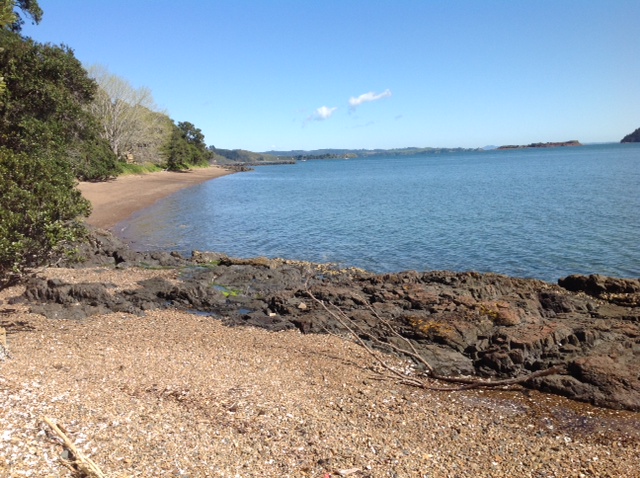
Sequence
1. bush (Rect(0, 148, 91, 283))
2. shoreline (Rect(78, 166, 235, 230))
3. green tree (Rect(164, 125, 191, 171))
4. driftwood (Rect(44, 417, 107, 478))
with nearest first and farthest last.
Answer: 1. driftwood (Rect(44, 417, 107, 478))
2. bush (Rect(0, 148, 91, 283))
3. shoreline (Rect(78, 166, 235, 230))
4. green tree (Rect(164, 125, 191, 171))

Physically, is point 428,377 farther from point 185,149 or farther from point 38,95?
point 185,149

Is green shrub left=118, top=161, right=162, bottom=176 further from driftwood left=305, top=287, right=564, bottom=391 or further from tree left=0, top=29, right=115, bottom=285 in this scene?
driftwood left=305, top=287, right=564, bottom=391

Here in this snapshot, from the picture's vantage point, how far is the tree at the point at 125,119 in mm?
62625

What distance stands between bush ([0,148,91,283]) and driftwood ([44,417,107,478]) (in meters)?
5.03

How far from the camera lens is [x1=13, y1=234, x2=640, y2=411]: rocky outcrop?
37.1 ft

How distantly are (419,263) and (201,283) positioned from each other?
11430 millimetres

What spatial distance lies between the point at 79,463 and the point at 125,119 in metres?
67.5

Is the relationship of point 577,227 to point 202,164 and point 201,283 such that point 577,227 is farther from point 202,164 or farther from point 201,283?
point 202,164

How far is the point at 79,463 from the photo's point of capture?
233 inches

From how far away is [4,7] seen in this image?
28.1 feet

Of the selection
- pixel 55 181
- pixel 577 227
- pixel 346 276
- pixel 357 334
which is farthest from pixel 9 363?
pixel 577 227

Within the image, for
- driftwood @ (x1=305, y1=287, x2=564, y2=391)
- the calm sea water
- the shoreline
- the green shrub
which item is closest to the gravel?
driftwood @ (x1=305, y1=287, x2=564, y2=391)

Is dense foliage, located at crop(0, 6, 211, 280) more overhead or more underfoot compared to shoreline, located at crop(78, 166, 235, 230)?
more overhead

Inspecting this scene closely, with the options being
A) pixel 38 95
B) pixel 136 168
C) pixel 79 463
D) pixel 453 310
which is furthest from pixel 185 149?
pixel 79 463
